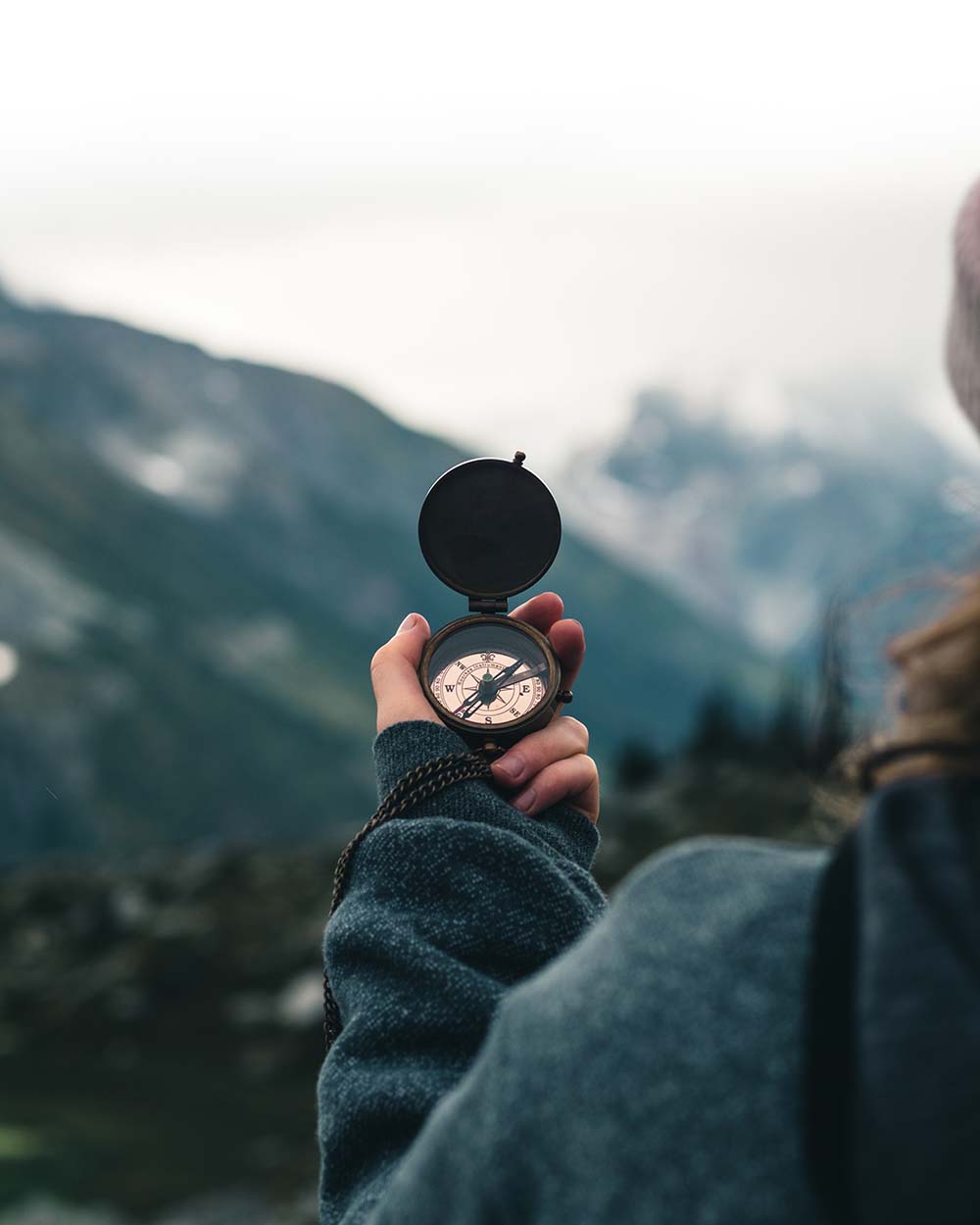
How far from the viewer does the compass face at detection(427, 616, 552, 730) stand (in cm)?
286

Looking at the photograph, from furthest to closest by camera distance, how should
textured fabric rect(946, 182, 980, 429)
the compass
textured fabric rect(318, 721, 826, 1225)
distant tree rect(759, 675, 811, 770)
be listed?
1. distant tree rect(759, 675, 811, 770)
2. the compass
3. textured fabric rect(946, 182, 980, 429)
4. textured fabric rect(318, 721, 826, 1225)

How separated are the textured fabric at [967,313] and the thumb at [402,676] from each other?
1.32 meters

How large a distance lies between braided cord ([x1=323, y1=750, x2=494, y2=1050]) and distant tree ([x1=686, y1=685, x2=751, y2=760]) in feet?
116

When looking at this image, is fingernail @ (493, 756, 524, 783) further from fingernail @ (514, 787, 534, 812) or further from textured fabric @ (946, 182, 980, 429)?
textured fabric @ (946, 182, 980, 429)

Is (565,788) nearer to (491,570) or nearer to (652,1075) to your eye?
(491,570)

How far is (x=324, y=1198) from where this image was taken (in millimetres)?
2158

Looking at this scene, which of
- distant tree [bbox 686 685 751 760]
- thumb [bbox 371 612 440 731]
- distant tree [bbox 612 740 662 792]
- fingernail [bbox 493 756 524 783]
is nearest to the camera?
fingernail [bbox 493 756 524 783]

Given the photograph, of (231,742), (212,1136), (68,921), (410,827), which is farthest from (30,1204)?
(231,742)

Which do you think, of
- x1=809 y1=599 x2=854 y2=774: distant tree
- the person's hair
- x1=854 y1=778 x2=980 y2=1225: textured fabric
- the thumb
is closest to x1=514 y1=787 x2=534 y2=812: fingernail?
the thumb

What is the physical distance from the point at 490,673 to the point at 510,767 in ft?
1.39

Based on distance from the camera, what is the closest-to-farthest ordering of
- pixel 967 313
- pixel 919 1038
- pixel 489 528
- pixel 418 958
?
pixel 919 1038 < pixel 967 313 < pixel 418 958 < pixel 489 528

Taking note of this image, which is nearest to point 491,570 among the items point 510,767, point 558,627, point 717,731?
point 558,627

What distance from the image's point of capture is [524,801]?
104 inches

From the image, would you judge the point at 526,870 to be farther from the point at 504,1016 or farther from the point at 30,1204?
the point at 30,1204
